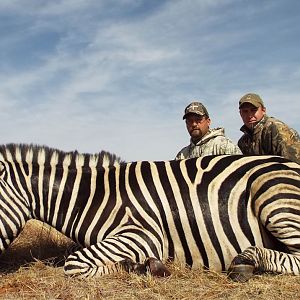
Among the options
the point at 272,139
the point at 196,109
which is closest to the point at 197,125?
the point at 196,109

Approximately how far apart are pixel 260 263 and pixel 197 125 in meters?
2.90

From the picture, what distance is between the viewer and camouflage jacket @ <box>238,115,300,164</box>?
211 inches

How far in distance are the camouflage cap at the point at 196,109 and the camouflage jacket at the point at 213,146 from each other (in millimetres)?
306

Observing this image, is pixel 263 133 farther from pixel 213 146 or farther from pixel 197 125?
pixel 197 125

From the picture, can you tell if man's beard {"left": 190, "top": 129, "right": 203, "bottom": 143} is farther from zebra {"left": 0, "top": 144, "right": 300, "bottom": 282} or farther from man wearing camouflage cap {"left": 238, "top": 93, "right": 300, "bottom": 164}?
zebra {"left": 0, "top": 144, "right": 300, "bottom": 282}

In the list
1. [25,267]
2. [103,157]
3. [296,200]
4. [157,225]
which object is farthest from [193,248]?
[25,267]

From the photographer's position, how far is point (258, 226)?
371 centimetres

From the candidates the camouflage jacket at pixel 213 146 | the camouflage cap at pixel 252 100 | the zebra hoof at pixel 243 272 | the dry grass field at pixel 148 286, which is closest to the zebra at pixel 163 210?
the zebra hoof at pixel 243 272

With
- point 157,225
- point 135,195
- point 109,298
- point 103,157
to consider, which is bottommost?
point 109,298

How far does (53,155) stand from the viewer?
14.3ft

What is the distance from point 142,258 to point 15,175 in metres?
1.40

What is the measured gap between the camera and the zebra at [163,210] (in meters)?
3.58

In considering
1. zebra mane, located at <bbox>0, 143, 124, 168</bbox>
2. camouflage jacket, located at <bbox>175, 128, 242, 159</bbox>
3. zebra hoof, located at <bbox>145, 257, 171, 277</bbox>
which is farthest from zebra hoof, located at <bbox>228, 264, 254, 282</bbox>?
camouflage jacket, located at <bbox>175, 128, 242, 159</bbox>

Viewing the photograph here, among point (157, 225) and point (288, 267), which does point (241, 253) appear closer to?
point (288, 267)
